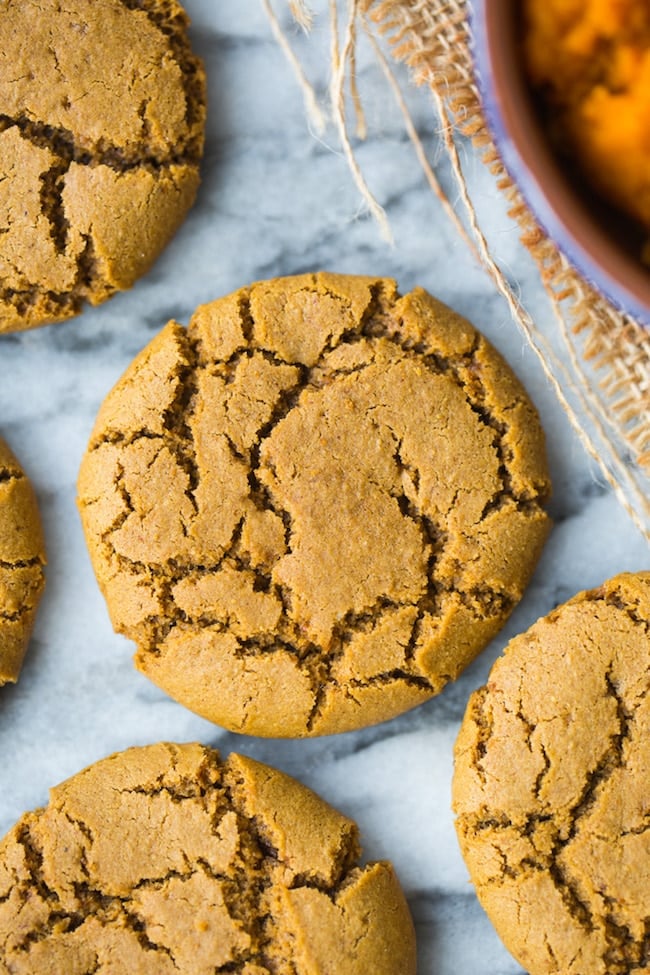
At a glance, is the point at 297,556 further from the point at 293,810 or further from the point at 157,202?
the point at 157,202

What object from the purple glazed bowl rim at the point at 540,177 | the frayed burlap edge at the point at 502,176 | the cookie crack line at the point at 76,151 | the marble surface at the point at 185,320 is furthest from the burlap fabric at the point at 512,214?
the cookie crack line at the point at 76,151

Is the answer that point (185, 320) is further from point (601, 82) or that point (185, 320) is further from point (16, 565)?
point (601, 82)

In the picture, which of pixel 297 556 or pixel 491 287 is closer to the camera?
pixel 297 556

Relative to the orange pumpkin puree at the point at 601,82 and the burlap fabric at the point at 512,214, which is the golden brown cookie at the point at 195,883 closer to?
the burlap fabric at the point at 512,214

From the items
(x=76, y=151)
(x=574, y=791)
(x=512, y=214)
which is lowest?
(x=574, y=791)

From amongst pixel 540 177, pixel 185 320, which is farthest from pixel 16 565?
pixel 540 177

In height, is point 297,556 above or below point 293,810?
above

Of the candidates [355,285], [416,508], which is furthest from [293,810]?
[355,285]
